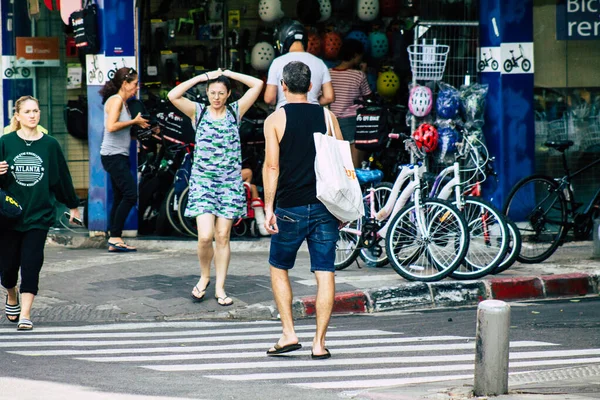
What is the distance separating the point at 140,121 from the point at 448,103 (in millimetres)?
3493

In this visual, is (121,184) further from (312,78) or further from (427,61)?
(427,61)

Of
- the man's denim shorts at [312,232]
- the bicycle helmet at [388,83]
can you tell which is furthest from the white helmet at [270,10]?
the man's denim shorts at [312,232]

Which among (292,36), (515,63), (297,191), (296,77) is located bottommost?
(297,191)

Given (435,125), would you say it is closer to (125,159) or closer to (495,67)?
(495,67)

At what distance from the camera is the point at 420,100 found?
44.8 ft

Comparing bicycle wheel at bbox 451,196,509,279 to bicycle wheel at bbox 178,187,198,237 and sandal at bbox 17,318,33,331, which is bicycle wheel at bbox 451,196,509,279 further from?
sandal at bbox 17,318,33,331

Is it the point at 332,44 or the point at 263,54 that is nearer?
the point at 332,44

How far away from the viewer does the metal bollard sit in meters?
6.75

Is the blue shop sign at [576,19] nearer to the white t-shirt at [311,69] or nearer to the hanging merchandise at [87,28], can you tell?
the white t-shirt at [311,69]

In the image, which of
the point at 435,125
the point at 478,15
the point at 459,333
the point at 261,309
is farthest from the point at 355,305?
the point at 478,15

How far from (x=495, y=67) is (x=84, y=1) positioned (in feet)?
16.1

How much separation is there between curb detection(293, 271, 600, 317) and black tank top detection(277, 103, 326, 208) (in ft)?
8.15

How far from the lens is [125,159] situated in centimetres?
1334

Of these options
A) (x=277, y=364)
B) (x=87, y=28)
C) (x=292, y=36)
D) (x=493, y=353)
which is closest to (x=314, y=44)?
(x=292, y=36)
